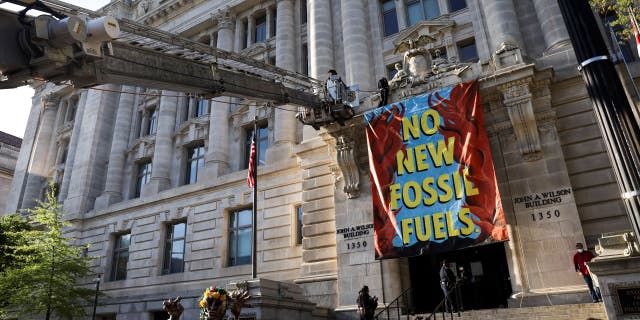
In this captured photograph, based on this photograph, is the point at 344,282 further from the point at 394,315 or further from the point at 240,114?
the point at 240,114

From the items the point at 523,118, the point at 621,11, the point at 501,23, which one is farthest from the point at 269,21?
the point at 621,11

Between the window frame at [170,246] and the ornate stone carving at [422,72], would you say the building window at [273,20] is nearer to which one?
the ornate stone carving at [422,72]

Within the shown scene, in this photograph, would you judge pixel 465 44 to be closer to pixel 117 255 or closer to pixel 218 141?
pixel 218 141

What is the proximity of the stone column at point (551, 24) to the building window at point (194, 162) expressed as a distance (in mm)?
21189

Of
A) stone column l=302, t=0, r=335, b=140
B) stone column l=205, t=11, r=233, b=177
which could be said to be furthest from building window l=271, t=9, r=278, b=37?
stone column l=205, t=11, r=233, b=177

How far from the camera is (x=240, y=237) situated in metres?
25.0

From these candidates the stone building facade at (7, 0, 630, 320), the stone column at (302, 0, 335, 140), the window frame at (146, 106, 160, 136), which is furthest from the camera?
the window frame at (146, 106, 160, 136)

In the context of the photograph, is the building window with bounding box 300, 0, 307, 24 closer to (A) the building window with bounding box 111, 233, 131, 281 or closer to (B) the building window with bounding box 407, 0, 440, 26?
(B) the building window with bounding box 407, 0, 440, 26

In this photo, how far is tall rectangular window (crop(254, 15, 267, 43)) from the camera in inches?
1268

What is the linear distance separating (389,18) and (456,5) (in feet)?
12.2

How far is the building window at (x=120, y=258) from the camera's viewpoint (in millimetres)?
29547

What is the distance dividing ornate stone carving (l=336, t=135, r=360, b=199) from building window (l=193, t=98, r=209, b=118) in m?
14.9

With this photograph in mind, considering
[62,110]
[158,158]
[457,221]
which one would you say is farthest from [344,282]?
[62,110]

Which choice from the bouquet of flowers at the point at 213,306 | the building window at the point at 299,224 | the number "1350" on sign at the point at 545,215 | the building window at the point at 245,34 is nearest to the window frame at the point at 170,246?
the building window at the point at 299,224
